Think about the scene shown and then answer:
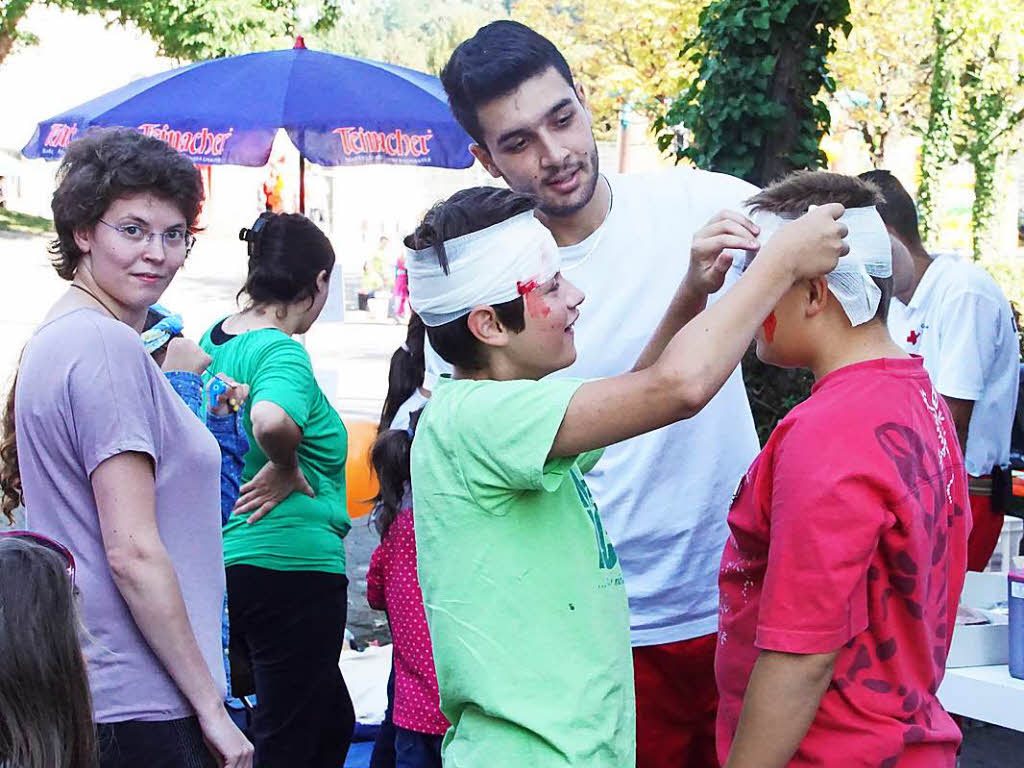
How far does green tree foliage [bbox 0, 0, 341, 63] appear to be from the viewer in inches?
931

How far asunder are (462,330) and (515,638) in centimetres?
53

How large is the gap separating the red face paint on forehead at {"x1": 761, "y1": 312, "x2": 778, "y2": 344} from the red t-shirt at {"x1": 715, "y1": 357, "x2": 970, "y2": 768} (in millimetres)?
122

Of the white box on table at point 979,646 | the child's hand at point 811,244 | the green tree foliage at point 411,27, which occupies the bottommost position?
the white box on table at point 979,646

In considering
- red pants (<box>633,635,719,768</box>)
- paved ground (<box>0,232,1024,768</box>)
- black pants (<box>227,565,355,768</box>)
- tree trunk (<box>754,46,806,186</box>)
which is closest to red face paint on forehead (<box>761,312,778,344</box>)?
red pants (<box>633,635,719,768</box>)

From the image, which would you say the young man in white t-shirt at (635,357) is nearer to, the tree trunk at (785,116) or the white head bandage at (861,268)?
the white head bandage at (861,268)

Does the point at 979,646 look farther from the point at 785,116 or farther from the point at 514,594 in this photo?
the point at 785,116

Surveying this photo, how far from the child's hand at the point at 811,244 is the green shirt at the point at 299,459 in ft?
7.91

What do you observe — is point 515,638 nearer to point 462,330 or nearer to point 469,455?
point 469,455

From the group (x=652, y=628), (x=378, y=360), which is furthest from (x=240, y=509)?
(x=378, y=360)

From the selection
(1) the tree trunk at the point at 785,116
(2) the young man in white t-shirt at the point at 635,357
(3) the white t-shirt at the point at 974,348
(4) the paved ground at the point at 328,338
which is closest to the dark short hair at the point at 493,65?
(2) the young man in white t-shirt at the point at 635,357

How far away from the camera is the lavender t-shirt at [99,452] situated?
227cm

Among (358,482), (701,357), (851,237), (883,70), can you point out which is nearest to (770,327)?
(851,237)

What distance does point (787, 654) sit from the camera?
200cm

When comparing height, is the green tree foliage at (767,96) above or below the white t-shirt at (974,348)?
above
